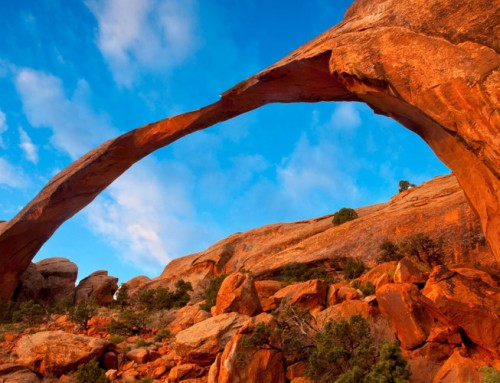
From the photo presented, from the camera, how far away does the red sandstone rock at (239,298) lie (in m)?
11.9

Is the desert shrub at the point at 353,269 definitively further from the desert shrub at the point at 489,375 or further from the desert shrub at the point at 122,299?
the desert shrub at the point at 122,299

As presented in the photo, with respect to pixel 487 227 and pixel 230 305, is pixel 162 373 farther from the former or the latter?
pixel 487 227

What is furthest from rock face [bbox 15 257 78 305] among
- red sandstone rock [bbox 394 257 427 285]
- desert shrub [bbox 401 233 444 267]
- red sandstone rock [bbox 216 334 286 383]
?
red sandstone rock [bbox 394 257 427 285]

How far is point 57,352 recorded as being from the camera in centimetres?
1003

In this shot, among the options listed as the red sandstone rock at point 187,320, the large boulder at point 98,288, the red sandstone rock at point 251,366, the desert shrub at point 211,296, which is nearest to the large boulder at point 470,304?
the red sandstone rock at point 251,366

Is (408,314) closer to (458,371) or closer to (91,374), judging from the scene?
(458,371)

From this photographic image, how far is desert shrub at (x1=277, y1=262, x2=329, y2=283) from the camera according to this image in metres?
20.3

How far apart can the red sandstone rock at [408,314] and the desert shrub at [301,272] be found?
11.5 meters

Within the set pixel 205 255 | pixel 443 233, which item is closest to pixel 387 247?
pixel 443 233

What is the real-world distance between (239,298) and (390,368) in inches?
240

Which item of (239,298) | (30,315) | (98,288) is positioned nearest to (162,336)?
(239,298)

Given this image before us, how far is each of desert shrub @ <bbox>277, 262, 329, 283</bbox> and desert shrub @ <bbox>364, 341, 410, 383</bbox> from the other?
13.3m

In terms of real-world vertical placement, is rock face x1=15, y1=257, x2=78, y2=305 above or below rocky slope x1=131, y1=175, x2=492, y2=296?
above

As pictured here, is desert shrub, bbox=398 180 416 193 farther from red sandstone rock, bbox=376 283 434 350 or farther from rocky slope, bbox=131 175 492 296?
red sandstone rock, bbox=376 283 434 350
